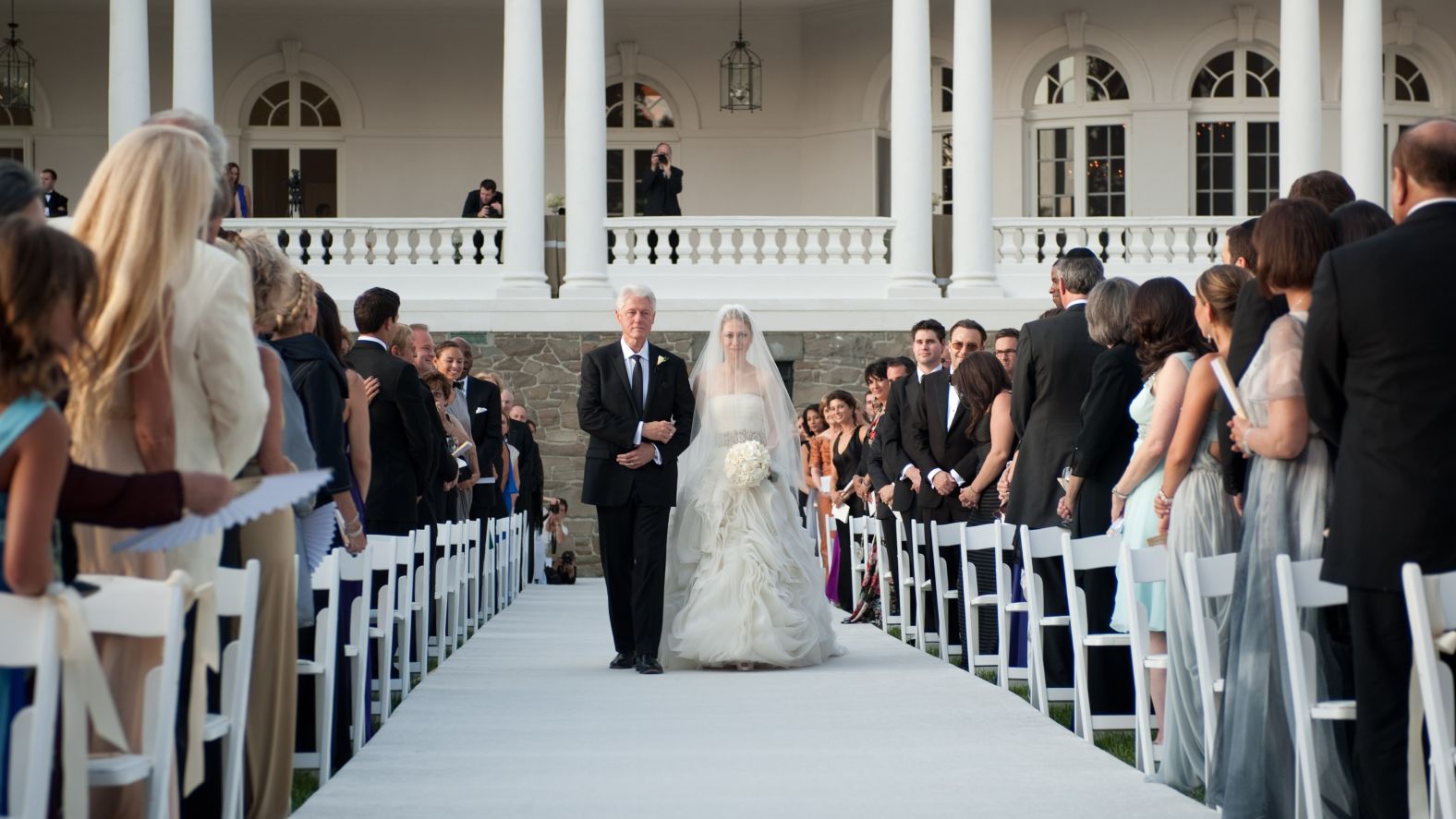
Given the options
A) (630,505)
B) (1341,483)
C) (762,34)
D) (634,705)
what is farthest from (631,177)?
(1341,483)

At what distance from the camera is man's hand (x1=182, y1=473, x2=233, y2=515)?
411 cm

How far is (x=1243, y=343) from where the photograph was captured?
5.99m

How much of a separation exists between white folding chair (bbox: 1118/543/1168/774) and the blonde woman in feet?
10.5

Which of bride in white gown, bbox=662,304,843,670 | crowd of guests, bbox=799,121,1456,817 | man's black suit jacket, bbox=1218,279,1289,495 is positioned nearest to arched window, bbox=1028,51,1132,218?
bride in white gown, bbox=662,304,843,670

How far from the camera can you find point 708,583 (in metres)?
10.7

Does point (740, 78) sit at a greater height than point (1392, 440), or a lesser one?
greater

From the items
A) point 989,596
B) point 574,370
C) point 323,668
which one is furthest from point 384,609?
point 574,370

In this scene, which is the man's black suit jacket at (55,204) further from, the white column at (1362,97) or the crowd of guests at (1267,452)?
the crowd of guests at (1267,452)

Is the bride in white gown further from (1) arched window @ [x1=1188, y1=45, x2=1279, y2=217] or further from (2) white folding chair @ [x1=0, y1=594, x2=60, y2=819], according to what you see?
(1) arched window @ [x1=1188, y1=45, x2=1279, y2=217]

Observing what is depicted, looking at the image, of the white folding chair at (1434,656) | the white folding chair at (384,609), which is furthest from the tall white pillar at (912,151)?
the white folding chair at (1434,656)

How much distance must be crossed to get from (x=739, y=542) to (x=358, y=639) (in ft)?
11.9

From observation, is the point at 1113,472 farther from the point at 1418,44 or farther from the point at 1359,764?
the point at 1418,44

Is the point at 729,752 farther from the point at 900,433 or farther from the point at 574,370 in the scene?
the point at 574,370

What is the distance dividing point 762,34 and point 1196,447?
22586 mm
